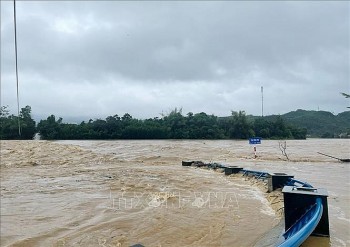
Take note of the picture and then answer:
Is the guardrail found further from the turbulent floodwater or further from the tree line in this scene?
the tree line

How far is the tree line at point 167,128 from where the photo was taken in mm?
55312

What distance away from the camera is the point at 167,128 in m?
58.7

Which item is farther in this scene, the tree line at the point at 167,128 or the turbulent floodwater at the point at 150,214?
the tree line at the point at 167,128

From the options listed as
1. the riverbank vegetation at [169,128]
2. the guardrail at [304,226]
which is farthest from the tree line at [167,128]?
the guardrail at [304,226]

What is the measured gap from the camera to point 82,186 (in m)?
9.48

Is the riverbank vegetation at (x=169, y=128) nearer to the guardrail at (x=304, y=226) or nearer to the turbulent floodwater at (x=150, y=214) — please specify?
the turbulent floodwater at (x=150, y=214)

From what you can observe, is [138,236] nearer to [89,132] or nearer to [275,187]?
[275,187]

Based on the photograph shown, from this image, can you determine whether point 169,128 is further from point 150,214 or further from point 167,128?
point 150,214

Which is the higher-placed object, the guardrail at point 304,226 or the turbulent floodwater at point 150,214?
the guardrail at point 304,226

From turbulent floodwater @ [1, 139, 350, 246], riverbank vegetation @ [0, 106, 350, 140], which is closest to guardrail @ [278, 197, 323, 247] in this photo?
turbulent floodwater @ [1, 139, 350, 246]

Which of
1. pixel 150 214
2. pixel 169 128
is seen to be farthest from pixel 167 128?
pixel 150 214

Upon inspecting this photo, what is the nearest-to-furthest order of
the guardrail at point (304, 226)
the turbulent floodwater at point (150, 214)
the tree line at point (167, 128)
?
the guardrail at point (304, 226) → the turbulent floodwater at point (150, 214) → the tree line at point (167, 128)

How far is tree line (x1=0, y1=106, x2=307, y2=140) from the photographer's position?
181 feet

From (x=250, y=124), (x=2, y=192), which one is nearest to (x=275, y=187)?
(x=2, y=192)
